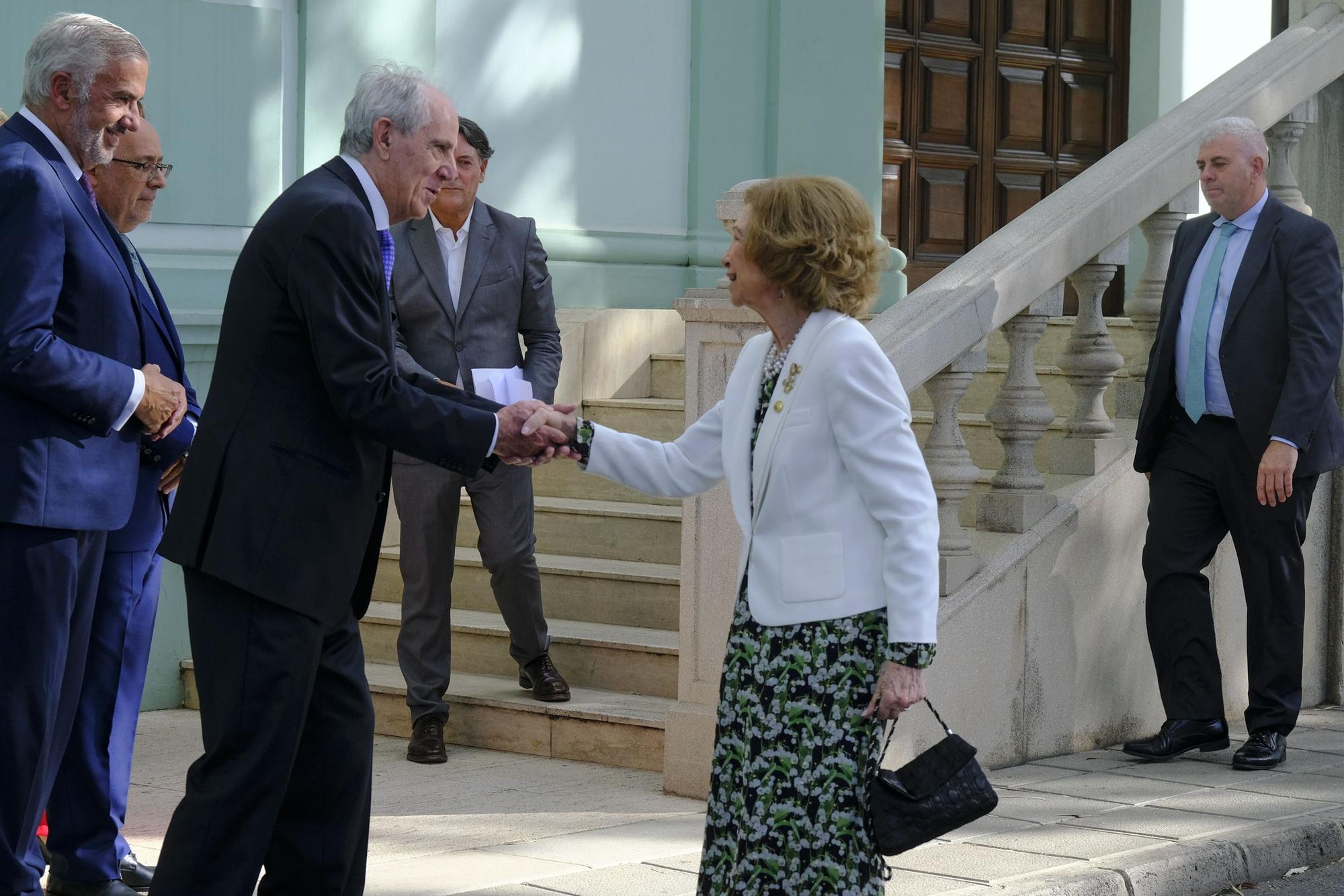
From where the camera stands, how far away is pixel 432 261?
683 centimetres

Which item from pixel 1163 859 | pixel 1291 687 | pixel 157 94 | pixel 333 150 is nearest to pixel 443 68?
pixel 333 150

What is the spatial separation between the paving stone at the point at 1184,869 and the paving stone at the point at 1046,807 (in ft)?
1.67

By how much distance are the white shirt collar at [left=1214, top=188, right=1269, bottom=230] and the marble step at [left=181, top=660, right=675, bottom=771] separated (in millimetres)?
2595

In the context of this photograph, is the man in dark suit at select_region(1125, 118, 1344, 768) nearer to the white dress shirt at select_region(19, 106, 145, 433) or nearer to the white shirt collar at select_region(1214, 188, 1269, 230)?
the white shirt collar at select_region(1214, 188, 1269, 230)

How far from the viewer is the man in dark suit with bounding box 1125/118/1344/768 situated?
6602 millimetres

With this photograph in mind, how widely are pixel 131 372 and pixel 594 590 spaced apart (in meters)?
3.43

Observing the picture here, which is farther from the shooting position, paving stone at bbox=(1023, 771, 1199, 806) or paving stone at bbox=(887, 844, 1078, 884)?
paving stone at bbox=(1023, 771, 1199, 806)

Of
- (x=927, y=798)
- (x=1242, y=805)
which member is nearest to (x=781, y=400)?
(x=927, y=798)

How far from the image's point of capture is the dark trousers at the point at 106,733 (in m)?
4.83

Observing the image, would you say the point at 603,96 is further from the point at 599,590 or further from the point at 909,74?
the point at 599,590

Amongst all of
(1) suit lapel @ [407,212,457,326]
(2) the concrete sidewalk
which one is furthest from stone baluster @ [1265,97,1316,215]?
(1) suit lapel @ [407,212,457,326]

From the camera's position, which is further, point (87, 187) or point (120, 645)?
point (120, 645)

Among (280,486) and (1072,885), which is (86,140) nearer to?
(280,486)

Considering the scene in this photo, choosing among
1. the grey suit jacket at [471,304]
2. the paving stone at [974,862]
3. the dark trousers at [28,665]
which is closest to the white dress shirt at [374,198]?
the dark trousers at [28,665]
